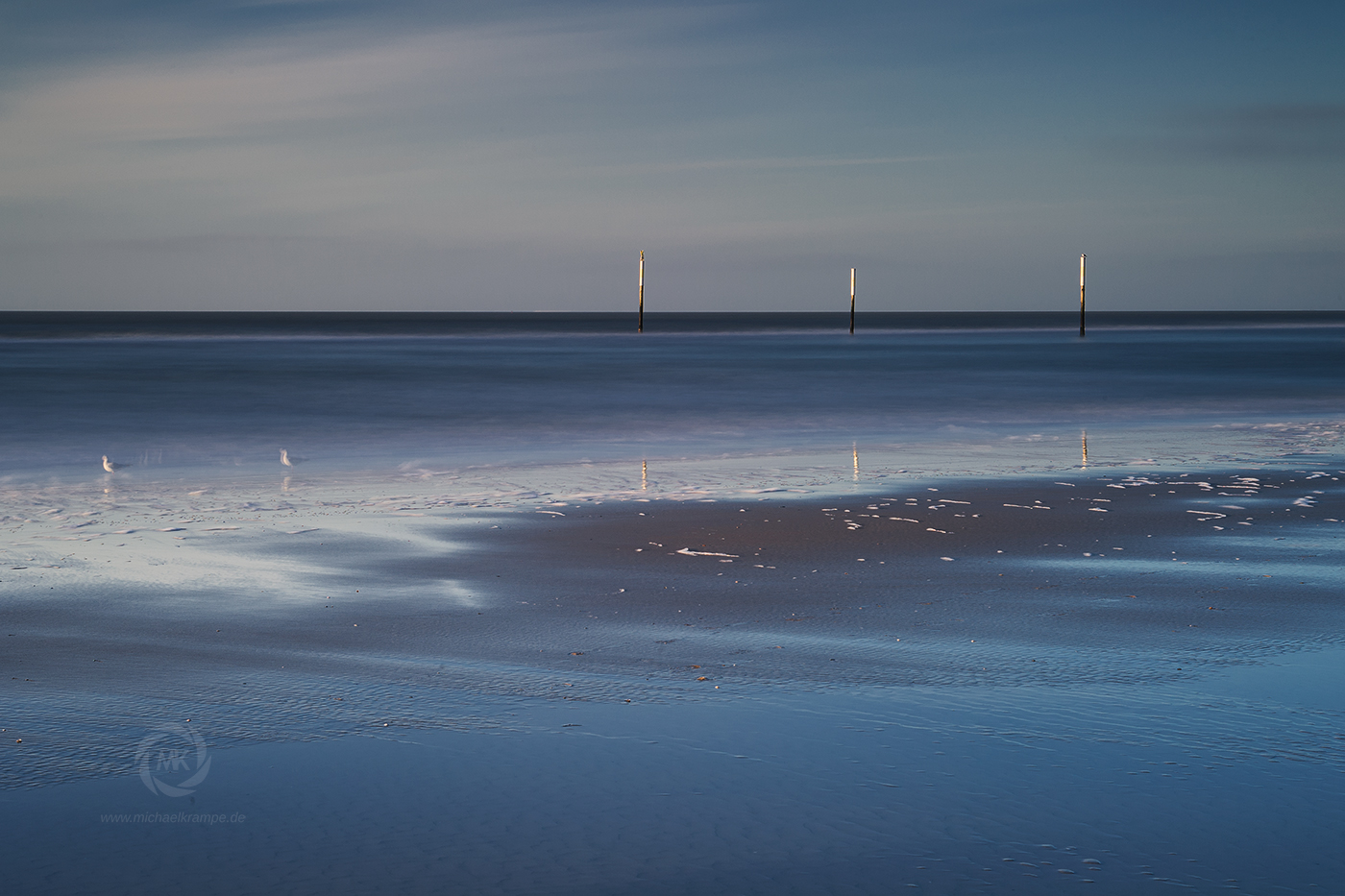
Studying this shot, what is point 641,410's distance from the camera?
1118 inches

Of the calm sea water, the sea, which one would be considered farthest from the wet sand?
the calm sea water

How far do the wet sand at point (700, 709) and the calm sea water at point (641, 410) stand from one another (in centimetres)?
758

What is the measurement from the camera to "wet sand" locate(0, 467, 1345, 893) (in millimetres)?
3871

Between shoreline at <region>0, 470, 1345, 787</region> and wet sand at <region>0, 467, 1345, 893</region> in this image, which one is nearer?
wet sand at <region>0, 467, 1345, 893</region>

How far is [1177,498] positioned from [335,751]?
9127 mm

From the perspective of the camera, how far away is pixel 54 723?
4.97 meters
